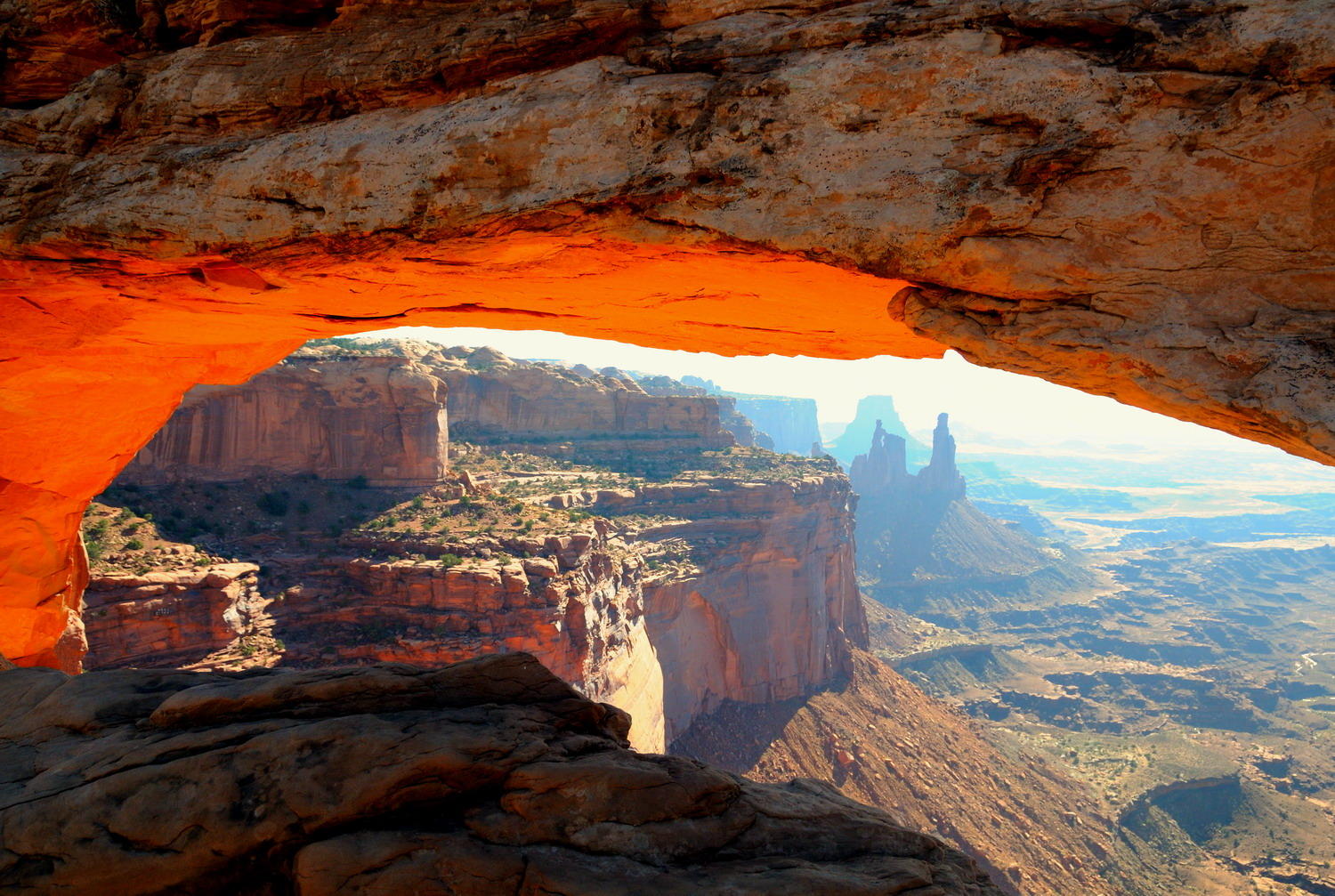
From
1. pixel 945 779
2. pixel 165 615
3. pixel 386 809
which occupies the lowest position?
pixel 945 779

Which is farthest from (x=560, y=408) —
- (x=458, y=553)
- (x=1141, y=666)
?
(x=1141, y=666)

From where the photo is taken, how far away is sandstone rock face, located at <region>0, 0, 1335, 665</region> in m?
5.08

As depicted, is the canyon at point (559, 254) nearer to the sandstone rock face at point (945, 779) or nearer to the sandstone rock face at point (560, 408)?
the sandstone rock face at point (945, 779)

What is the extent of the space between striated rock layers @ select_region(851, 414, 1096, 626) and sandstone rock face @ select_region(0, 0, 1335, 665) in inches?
4183

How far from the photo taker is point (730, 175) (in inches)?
236

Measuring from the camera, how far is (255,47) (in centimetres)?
747

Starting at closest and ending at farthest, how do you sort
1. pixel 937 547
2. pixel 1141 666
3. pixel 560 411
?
pixel 560 411, pixel 1141 666, pixel 937 547

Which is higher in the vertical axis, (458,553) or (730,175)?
(730,175)

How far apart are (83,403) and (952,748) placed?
51.8m

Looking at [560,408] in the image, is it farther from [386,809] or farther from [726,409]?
[386,809]

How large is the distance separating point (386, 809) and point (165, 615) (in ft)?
73.5

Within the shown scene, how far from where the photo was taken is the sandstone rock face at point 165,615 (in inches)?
858

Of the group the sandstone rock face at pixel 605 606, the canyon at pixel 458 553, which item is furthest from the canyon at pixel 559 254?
the canyon at pixel 458 553

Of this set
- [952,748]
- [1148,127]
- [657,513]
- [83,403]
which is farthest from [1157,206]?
[952,748]
